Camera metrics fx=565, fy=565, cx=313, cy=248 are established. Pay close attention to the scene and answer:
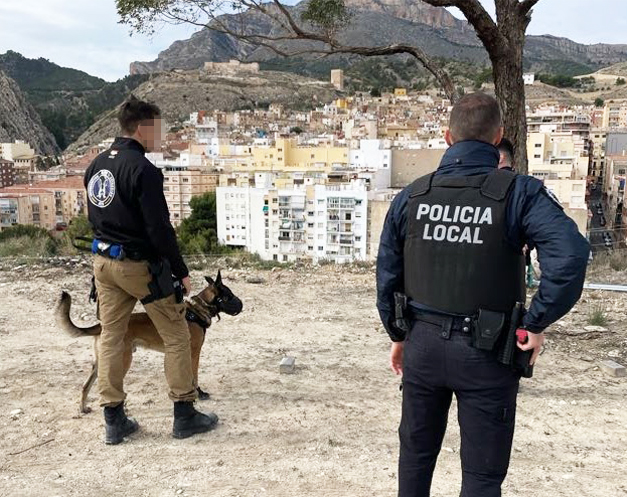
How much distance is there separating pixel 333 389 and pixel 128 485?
1503 millimetres

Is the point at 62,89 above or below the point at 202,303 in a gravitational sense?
above

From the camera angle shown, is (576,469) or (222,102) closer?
(576,469)

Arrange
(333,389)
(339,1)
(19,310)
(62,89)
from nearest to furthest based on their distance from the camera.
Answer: (333,389)
(19,310)
(339,1)
(62,89)

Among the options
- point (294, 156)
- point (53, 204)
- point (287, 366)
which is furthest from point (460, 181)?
point (294, 156)

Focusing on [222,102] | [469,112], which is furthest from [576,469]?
[222,102]

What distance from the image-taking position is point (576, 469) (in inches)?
106

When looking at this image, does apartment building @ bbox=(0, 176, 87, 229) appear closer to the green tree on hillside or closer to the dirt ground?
the green tree on hillside

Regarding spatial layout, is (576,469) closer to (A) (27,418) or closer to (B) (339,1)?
(A) (27,418)

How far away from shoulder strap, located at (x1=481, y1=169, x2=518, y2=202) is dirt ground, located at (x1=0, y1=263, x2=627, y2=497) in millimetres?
1429

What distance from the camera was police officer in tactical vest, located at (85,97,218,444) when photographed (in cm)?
273

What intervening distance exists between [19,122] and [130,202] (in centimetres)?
11297

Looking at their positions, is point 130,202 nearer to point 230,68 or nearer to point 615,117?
point 615,117

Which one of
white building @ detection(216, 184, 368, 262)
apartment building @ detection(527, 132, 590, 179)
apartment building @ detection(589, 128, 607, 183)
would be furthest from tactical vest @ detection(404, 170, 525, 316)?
apartment building @ detection(589, 128, 607, 183)

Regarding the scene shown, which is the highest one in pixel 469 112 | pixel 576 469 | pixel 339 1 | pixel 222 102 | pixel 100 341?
pixel 222 102
